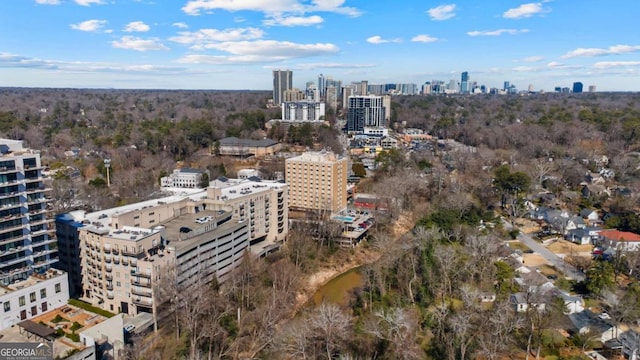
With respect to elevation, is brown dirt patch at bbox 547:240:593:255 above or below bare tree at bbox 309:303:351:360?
below

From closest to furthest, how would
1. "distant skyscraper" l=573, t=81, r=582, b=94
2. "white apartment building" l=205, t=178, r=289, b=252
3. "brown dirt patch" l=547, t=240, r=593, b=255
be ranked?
"white apartment building" l=205, t=178, r=289, b=252, "brown dirt patch" l=547, t=240, r=593, b=255, "distant skyscraper" l=573, t=81, r=582, b=94

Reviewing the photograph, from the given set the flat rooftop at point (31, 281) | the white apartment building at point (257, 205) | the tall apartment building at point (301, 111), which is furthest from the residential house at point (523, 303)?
the tall apartment building at point (301, 111)

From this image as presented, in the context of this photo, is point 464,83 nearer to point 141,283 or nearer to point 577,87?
point 577,87

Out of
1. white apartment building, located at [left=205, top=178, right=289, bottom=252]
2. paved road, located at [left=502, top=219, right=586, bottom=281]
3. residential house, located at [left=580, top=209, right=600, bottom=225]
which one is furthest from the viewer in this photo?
residential house, located at [left=580, top=209, right=600, bottom=225]

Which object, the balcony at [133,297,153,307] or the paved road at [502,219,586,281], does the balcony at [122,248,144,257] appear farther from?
the paved road at [502,219,586,281]

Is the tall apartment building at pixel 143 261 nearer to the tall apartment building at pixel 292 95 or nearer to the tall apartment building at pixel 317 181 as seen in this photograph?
the tall apartment building at pixel 317 181

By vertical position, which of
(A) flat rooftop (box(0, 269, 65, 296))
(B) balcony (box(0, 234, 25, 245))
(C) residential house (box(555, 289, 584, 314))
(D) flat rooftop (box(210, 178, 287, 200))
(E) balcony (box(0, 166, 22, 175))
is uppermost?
(E) balcony (box(0, 166, 22, 175))

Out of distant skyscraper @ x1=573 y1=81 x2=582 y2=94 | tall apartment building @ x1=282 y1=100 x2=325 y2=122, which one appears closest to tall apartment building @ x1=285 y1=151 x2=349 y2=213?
tall apartment building @ x1=282 y1=100 x2=325 y2=122
